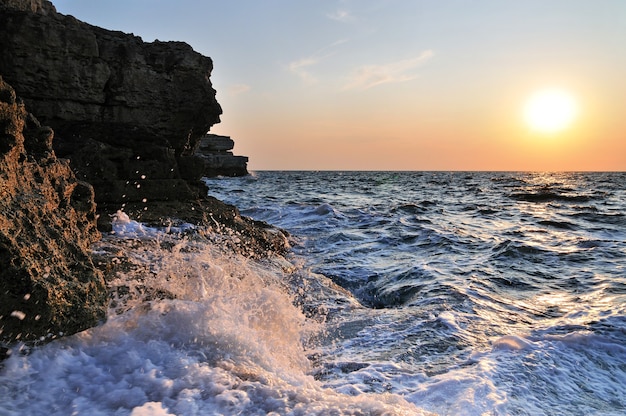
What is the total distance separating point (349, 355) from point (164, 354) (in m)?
1.93

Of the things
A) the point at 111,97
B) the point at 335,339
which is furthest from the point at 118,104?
the point at 335,339

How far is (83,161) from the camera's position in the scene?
761 centimetres

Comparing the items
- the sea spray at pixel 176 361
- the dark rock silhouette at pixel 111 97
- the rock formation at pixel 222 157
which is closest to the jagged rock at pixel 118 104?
the dark rock silhouette at pixel 111 97

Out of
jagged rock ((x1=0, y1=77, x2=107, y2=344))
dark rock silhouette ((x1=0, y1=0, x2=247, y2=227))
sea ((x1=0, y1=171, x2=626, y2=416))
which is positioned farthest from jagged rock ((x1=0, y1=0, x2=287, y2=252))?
jagged rock ((x1=0, y1=77, x2=107, y2=344))

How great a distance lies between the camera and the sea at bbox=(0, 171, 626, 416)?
2.51 metres

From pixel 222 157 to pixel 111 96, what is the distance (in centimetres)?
5269

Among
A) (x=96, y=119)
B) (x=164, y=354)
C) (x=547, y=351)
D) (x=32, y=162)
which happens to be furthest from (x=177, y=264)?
(x=96, y=119)

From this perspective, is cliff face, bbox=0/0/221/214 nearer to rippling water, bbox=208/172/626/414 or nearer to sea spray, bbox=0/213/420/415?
sea spray, bbox=0/213/420/415

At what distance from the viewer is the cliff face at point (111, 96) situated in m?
8.01

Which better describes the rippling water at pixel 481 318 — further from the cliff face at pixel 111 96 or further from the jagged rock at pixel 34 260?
the cliff face at pixel 111 96

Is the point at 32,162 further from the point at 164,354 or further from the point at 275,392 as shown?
the point at 275,392

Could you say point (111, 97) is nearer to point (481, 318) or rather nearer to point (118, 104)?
point (118, 104)

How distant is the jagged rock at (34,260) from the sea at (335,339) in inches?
5.8

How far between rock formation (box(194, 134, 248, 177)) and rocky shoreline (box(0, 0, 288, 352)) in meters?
48.4
